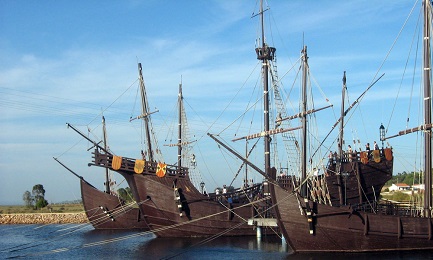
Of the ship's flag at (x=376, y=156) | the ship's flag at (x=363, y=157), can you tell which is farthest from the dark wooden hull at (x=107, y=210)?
the ship's flag at (x=376, y=156)

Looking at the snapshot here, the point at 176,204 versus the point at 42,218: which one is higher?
the point at 176,204

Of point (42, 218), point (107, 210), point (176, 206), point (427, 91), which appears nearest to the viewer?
point (427, 91)

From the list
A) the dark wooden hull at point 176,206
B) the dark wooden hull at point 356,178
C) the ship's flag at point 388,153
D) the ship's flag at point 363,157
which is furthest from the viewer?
the ship's flag at point 388,153

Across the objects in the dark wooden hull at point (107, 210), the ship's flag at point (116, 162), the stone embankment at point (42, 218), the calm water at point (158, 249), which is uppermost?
the ship's flag at point (116, 162)

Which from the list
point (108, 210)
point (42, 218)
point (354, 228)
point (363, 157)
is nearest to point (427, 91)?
point (354, 228)

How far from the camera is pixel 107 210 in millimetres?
49188

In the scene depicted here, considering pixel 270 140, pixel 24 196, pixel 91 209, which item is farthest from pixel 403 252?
pixel 24 196

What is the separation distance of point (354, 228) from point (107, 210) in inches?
1031

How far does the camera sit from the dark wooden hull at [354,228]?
29.0 metres

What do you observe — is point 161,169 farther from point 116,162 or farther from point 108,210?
point 108,210

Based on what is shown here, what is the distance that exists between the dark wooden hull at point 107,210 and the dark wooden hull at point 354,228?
73.8 ft

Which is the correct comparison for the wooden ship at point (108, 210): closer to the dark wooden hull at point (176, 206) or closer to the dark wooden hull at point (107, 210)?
the dark wooden hull at point (107, 210)

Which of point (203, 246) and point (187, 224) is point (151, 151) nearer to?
point (187, 224)

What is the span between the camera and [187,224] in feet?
125
